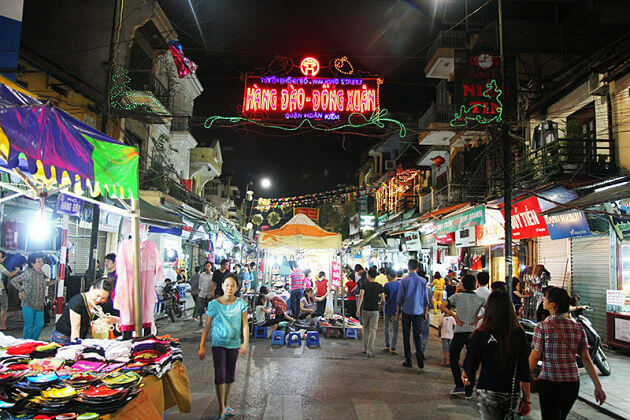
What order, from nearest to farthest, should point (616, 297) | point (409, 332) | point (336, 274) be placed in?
point (409, 332) < point (616, 297) < point (336, 274)

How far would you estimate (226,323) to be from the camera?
5625mm

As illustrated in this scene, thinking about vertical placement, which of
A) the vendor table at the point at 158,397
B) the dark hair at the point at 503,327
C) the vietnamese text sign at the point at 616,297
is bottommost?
the vendor table at the point at 158,397

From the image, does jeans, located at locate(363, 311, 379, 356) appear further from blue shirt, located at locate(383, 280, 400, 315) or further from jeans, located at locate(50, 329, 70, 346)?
jeans, located at locate(50, 329, 70, 346)

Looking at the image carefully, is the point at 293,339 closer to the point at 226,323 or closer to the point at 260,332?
the point at 260,332

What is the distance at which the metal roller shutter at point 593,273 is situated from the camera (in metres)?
10.8

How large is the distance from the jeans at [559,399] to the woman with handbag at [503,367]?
38cm

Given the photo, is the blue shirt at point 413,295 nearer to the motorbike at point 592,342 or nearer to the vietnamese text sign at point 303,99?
the motorbike at point 592,342

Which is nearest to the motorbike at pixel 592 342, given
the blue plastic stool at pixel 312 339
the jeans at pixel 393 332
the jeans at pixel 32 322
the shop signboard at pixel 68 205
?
the jeans at pixel 393 332

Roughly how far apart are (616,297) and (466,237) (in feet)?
21.4

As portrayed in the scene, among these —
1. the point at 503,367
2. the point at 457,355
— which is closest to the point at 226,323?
the point at 503,367

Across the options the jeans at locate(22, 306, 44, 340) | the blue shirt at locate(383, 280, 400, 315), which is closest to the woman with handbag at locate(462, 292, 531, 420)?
the blue shirt at locate(383, 280, 400, 315)

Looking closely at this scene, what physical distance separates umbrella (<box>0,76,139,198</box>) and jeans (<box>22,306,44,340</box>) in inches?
210

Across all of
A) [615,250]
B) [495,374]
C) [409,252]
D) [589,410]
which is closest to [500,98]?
[615,250]

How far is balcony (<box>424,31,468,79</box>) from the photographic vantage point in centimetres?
1975
